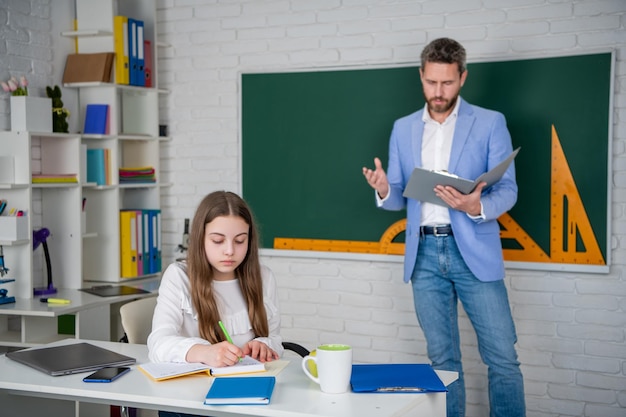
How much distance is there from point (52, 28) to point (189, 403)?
10.00 feet

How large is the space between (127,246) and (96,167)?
1.51 feet

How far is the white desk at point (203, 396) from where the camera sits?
178 cm

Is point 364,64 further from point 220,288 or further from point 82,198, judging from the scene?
point 220,288

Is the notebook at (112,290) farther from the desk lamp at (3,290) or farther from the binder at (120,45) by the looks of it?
the binder at (120,45)

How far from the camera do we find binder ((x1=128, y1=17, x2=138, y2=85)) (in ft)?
14.2

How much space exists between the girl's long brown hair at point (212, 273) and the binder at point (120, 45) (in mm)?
2014

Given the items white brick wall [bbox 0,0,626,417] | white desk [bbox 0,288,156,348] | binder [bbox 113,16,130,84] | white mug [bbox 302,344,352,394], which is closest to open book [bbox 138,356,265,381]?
white mug [bbox 302,344,352,394]

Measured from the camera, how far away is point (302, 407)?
1.78 metres

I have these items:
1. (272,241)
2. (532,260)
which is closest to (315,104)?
(272,241)

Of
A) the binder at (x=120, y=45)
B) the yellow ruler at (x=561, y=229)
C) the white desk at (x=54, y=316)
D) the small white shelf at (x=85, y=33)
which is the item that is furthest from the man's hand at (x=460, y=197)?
the small white shelf at (x=85, y=33)

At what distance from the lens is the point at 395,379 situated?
1968 millimetres

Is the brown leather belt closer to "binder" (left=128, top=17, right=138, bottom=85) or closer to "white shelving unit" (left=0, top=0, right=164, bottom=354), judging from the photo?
"white shelving unit" (left=0, top=0, right=164, bottom=354)

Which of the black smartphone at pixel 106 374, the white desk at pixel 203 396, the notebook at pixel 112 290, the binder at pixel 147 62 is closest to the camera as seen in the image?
the white desk at pixel 203 396

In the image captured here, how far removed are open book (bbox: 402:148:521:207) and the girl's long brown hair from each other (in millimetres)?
827
